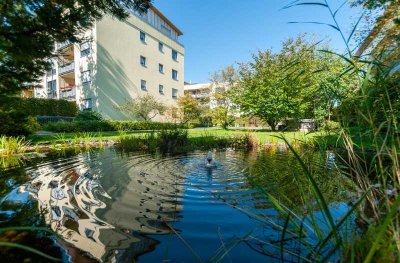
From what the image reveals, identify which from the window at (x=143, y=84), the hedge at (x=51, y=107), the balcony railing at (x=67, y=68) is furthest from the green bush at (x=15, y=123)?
the window at (x=143, y=84)

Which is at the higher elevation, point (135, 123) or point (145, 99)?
point (145, 99)

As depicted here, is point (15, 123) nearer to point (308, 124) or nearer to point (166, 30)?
point (308, 124)

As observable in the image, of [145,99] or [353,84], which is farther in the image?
[145,99]

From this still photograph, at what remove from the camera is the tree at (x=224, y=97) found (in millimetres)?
25000

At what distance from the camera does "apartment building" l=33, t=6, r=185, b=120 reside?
23.7 metres

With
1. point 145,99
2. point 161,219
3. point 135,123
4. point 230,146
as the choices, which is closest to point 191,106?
point 145,99

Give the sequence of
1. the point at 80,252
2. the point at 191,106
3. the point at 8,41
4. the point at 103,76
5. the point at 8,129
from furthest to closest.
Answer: the point at 191,106 → the point at 103,76 → the point at 8,129 → the point at 8,41 → the point at 80,252

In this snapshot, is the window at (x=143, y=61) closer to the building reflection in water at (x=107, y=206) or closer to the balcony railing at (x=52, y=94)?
the balcony railing at (x=52, y=94)

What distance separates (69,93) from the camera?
26.3 meters

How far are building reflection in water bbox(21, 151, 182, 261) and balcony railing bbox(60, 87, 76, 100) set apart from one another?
78.2 ft

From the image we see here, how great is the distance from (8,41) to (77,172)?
264cm

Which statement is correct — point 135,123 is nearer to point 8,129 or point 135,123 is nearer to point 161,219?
point 8,129

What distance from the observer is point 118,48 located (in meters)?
25.6

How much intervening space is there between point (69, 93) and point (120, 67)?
6.50 metres
